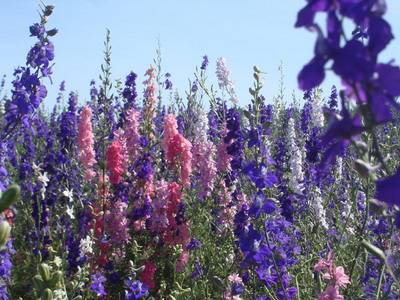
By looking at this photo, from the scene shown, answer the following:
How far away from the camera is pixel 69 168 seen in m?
5.53

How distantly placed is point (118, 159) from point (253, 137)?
2.27 m

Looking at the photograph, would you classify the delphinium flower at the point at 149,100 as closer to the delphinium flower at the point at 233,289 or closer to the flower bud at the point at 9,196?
the delphinium flower at the point at 233,289

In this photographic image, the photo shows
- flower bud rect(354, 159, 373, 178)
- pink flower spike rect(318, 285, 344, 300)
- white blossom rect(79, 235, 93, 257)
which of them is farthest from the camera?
white blossom rect(79, 235, 93, 257)

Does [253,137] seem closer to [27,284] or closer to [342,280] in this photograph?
[342,280]

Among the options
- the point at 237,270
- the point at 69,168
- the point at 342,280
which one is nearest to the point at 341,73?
the point at 342,280

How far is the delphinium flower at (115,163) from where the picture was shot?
5.14 meters

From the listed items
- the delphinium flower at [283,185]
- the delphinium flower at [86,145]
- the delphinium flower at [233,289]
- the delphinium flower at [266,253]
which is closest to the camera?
the delphinium flower at [266,253]

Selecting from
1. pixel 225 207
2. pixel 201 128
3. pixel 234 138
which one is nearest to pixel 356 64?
pixel 234 138

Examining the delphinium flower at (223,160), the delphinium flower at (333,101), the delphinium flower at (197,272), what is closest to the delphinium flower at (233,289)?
the delphinium flower at (197,272)

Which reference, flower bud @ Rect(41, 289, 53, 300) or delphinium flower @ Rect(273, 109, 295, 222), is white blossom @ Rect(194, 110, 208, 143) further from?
→ flower bud @ Rect(41, 289, 53, 300)

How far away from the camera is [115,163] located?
516cm

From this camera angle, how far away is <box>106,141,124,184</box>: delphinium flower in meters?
5.14

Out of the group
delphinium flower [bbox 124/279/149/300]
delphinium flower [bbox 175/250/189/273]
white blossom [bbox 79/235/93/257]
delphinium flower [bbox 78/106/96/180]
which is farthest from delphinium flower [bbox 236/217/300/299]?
delphinium flower [bbox 78/106/96/180]

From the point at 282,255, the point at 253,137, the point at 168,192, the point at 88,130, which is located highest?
the point at 88,130
